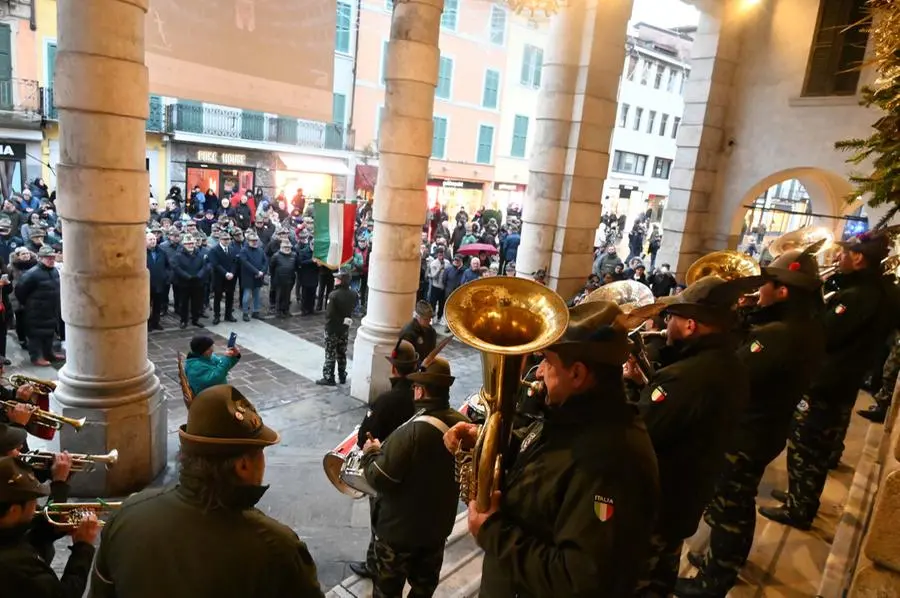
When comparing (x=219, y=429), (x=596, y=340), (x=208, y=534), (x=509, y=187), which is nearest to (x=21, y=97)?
(x=509, y=187)

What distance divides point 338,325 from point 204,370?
3.55m

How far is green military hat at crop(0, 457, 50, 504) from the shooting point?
2355 mm

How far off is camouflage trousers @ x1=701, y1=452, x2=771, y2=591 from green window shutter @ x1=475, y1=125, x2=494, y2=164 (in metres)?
29.5

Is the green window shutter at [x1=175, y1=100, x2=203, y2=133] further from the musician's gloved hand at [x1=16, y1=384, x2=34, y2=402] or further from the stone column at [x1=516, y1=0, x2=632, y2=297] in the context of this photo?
the musician's gloved hand at [x1=16, y1=384, x2=34, y2=402]

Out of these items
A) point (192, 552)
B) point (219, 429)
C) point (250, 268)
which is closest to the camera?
point (192, 552)

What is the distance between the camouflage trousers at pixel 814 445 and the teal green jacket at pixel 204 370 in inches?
203

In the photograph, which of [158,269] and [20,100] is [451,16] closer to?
[20,100]

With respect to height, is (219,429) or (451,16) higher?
(451,16)

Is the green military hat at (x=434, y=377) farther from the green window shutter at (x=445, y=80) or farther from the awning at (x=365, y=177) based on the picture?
the awning at (x=365, y=177)

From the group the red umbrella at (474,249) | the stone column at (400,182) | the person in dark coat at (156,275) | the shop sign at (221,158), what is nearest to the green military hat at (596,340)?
the stone column at (400,182)

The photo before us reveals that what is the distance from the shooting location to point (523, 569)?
6.77 feet

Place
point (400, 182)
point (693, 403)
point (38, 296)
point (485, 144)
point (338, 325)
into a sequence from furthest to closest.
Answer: point (485, 144)
point (338, 325)
point (38, 296)
point (400, 182)
point (693, 403)

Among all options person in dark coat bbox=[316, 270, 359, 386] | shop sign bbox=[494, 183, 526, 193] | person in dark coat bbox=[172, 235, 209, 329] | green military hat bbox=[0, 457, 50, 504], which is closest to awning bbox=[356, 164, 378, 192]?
shop sign bbox=[494, 183, 526, 193]

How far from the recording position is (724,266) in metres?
5.10
